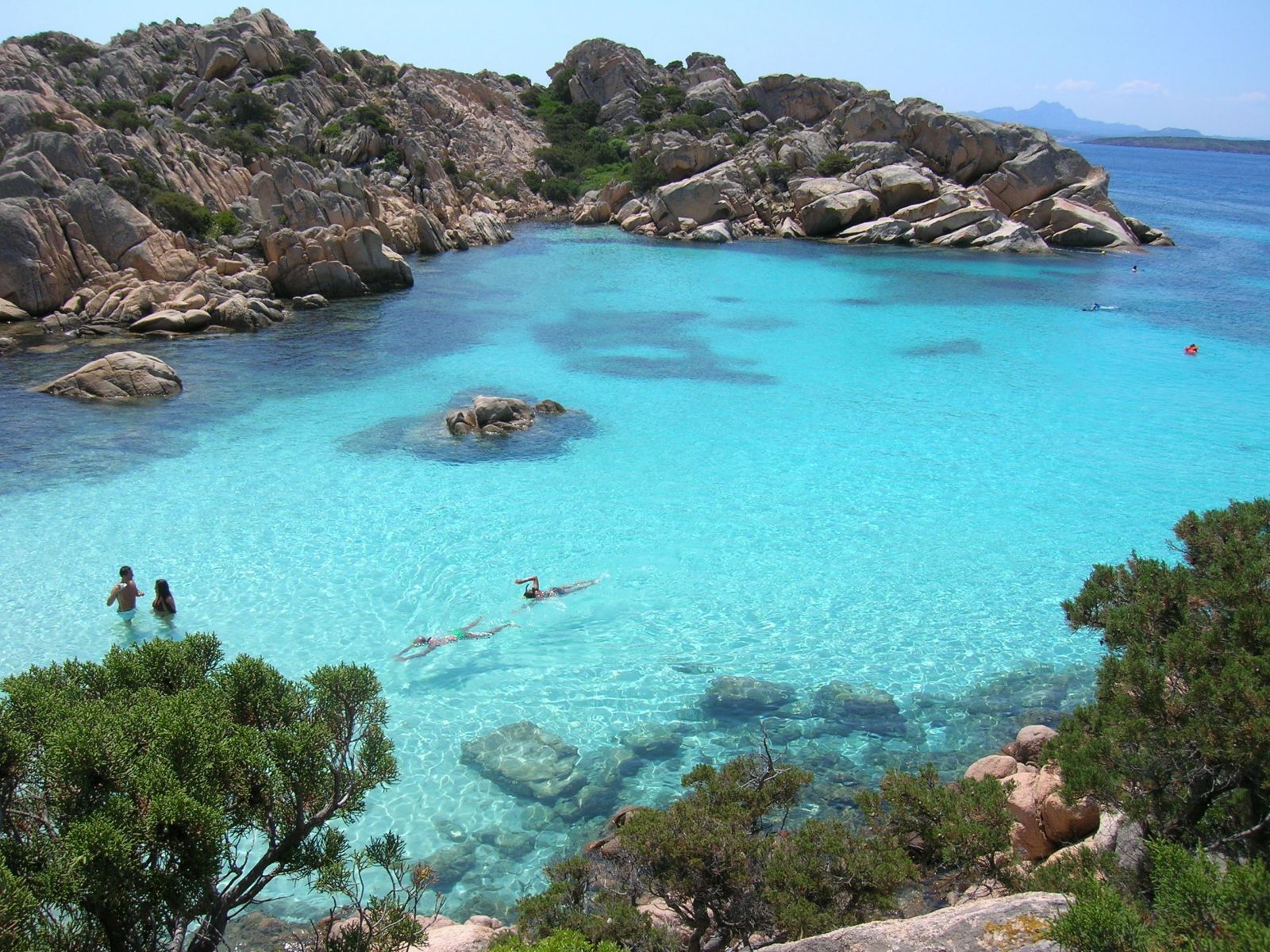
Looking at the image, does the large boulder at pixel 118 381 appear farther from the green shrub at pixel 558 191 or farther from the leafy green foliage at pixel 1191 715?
the green shrub at pixel 558 191

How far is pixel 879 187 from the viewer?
67.8 metres

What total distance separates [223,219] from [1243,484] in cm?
4543

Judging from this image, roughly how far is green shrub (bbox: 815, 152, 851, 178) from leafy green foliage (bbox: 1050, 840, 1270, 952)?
73978 millimetres

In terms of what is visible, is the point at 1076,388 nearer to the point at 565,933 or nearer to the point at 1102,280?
the point at 1102,280

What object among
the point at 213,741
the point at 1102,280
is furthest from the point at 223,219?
the point at 1102,280

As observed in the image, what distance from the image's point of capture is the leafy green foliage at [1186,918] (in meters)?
4.47

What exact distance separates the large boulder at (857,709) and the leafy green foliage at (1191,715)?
5.58 meters

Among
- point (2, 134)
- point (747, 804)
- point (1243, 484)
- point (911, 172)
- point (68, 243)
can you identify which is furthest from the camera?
point (911, 172)

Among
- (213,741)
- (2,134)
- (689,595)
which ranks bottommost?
(689,595)

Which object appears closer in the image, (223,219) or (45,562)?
(45,562)

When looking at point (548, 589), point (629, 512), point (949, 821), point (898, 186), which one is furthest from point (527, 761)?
point (898, 186)

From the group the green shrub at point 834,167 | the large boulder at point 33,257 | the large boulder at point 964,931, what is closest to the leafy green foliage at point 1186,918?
the large boulder at point 964,931

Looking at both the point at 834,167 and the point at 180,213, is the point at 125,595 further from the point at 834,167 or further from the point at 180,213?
the point at 834,167

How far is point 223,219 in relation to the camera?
148 ft
